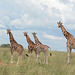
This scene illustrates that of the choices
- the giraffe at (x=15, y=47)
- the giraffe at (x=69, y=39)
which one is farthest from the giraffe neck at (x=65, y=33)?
the giraffe at (x=15, y=47)

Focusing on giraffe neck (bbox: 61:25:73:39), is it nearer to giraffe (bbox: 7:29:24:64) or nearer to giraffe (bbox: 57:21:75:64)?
giraffe (bbox: 57:21:75:64)

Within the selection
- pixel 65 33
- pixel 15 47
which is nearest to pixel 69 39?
pixel 65 33

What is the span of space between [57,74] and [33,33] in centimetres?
676

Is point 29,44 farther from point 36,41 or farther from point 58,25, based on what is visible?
point 58,25

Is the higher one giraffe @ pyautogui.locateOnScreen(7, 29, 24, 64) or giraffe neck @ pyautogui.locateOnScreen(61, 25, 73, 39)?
giraffe neck @ pyautogui.locateOnScreen(61, 25, 73, 39)

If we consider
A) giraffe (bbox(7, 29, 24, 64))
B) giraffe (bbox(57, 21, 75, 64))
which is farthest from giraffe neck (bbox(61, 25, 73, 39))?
giraffe (bbox(7, 29, 24, 64))

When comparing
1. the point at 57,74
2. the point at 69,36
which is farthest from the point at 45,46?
the point at 57,74

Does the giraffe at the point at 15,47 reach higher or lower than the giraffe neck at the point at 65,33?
lower

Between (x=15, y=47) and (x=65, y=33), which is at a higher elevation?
(x=65, y=33)

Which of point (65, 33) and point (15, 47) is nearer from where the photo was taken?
point (15, 47)

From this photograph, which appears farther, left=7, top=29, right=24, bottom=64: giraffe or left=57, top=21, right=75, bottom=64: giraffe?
left=57, top=21, right=75, bottom=64: giraffe

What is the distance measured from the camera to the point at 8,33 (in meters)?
12.2

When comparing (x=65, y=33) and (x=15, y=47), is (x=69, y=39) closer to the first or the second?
(x=65, y=33)

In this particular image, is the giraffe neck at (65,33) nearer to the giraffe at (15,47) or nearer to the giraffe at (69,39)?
the giraffe at (69,39)
